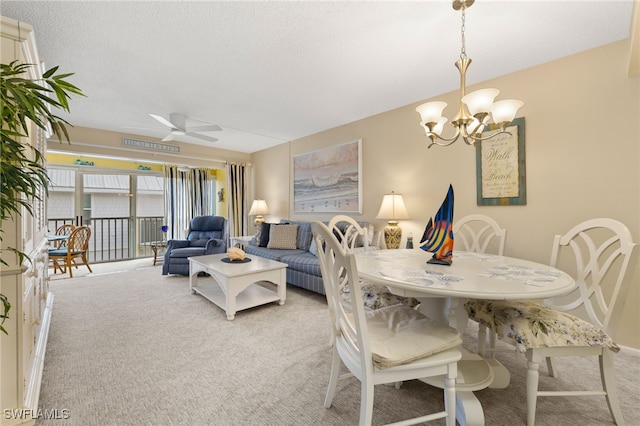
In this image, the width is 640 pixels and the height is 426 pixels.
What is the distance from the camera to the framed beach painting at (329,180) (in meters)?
3.91

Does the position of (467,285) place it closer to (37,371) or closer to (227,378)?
(227,378)

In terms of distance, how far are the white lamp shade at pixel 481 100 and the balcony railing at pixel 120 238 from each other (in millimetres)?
6115

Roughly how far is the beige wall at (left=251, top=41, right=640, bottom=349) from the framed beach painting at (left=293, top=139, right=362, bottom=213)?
0.81 meters

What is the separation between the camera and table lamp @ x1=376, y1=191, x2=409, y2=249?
3.15 m

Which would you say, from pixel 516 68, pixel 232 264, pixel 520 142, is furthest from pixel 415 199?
pixel 232 264

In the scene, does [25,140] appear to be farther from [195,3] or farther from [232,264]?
[232,264]

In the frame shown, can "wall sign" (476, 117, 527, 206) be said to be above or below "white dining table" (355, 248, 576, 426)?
above

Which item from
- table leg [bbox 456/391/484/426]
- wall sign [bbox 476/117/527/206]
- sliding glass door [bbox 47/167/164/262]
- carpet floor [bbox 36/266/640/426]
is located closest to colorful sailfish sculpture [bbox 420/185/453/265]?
table leg [bbox 456/391/484/426]

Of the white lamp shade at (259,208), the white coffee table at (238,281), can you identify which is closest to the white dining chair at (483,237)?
the white coffee table at (238,281)

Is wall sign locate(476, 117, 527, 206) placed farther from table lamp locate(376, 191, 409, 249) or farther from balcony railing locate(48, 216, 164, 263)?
balcony railing locate(48, 216, 164, 263)

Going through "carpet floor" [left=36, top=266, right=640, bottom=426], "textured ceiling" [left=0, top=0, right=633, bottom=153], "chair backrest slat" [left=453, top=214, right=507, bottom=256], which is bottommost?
"carpet floor" [left=36, top=266, right=640, bottom=426]

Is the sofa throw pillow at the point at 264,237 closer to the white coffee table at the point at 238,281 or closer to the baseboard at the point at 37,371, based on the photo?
the white coffee table at the point at 238,281

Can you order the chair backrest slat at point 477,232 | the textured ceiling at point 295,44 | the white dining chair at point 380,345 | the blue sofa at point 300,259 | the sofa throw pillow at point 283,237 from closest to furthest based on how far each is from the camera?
1. the white dining chair at point 380,345
2. the textured ceiling at point 295,44
3. the chair backrest slat at point 477,232
4. the blue sofa at point 300,259
5. the sofa throw pillow at point 283,237

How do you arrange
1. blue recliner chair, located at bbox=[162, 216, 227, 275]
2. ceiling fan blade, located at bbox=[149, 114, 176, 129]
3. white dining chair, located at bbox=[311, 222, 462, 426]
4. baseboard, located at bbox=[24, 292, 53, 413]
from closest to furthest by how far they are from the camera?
white dining chair, located at bbox=[311, 222, 462, 426] < baseboard, located at bbox=[24, 292, 53, 413] < ceiling fan blade, located at bbox=[149, 114, 176, 129] < blue recliner chair, located at bbox=[162, 216, 227, 275]
